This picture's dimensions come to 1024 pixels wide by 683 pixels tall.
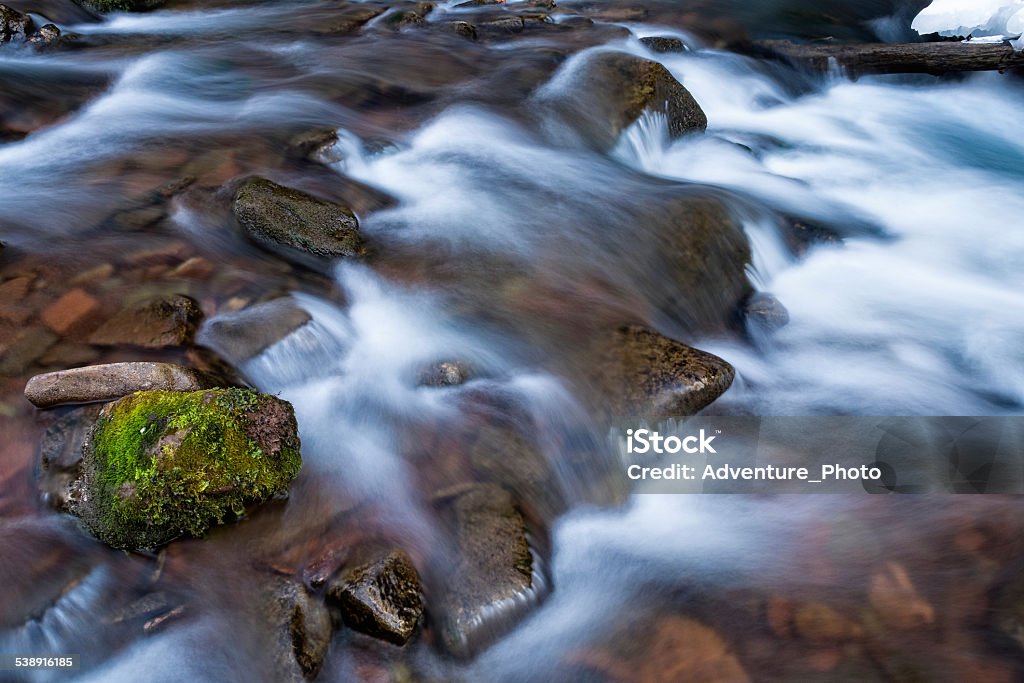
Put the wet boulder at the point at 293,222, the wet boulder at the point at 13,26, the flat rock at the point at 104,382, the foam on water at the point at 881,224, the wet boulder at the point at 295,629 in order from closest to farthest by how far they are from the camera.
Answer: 1. the wet boulder at the point at 295,629
2. the flat rock at the point at 104,382
3. the foam on water at the point at 881,224
4. the wet boulder at the point at 293,222
5. the wet boulder at the point at 13,26

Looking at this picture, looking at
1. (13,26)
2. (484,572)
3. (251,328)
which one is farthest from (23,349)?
(13,26)

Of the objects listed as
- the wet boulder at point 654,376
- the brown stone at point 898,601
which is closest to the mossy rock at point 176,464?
the wet boulder at point 654,376

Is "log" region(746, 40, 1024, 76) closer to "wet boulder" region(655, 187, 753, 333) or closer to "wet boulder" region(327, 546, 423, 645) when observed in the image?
"wet boulder" region(655, 187, 753, 333)

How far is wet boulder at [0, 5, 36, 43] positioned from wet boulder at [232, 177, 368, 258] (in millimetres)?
5420

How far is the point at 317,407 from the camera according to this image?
5.07 m

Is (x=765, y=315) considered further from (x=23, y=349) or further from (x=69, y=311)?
(x=23, y=349)

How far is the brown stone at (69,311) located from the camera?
16.9 ft

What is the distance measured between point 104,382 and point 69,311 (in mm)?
997

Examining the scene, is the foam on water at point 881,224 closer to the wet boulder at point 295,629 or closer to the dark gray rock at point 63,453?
the wet boulder at point 295,629

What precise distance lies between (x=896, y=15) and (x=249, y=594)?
13912 mm

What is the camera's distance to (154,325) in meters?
5.16

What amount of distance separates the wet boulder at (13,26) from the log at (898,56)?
9.34 meters

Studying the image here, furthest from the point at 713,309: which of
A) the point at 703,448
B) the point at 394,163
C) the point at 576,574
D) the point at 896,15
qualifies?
the point at 896,15

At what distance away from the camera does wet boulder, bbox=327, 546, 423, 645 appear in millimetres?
3830
